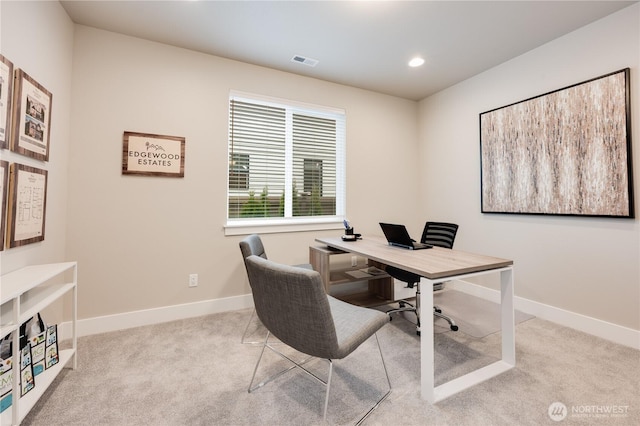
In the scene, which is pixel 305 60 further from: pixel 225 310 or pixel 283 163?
pixel 225 310

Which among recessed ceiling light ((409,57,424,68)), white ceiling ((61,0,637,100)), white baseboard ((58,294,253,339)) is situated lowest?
white baseboard ((58,294,253,339))

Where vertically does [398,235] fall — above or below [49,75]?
below

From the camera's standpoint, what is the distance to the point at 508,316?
1852mm

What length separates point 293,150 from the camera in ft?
11.1

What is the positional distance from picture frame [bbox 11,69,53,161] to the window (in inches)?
55.8

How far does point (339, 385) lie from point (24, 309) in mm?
1814

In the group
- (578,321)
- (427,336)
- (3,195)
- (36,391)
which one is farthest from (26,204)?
(578,321)

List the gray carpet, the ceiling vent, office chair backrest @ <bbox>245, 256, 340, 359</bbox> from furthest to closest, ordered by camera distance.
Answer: the ceiling vent → the gray carpet → office chair backrest @ <bbox>245, 256, 340, 359</bbox>

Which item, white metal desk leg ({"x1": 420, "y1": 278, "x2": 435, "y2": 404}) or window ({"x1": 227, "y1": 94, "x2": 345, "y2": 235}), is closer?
white metal desk leg ({"x1": 420, "y1": 278, "x2": 435, "y2": 404})

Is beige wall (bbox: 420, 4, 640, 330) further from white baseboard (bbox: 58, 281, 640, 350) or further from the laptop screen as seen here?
the laptop screen

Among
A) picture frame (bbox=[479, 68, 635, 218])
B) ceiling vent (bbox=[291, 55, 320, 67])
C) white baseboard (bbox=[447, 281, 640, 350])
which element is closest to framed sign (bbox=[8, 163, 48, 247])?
ceiling vent (bbox=[291, 55, 320, 67])

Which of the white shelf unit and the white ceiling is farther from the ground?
the white ceiling

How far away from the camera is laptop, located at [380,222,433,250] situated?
229 centimetres

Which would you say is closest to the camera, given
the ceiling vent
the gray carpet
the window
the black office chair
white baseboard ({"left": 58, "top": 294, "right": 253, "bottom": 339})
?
the gray carpet
